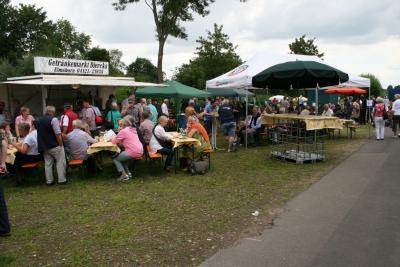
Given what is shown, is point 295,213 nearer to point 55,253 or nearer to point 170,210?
point 170,210

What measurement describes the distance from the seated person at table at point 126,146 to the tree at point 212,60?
31706 mm

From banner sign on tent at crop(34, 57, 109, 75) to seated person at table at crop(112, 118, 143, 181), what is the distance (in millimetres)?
6335

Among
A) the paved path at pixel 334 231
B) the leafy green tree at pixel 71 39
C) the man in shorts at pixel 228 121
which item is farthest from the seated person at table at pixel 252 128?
the leafy green tree at pixel 71 39

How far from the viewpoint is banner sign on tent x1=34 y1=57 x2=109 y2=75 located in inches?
537

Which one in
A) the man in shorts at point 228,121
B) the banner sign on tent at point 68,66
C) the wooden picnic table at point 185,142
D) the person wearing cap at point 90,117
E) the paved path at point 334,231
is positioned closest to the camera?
the paved path at point 334,231

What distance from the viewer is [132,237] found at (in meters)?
5.22

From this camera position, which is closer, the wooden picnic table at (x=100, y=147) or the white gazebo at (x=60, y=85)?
the wooden picnic table at (x=100, y=147)

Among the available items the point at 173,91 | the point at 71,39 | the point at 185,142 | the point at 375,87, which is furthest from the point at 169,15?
the point at 71,39

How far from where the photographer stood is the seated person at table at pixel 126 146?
28.0 feet

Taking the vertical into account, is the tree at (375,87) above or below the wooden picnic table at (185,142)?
above

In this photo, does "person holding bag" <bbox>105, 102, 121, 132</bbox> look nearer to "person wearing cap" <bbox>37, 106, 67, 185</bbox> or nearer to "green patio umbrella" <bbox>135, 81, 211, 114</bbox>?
"person wearing cap" <bbox>37, 106, 67, 185</bbox>

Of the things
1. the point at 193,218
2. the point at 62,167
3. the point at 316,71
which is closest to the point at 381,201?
the point at 193,218

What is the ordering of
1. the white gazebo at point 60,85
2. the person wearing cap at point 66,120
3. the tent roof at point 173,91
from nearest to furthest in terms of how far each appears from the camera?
the person wearing cap at point 66,120
the white gazebo at point 60,85
the tent roof at point 173,91

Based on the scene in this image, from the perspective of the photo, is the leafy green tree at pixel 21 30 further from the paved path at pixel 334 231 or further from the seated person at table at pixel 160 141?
the paved path at pixel 334 231
